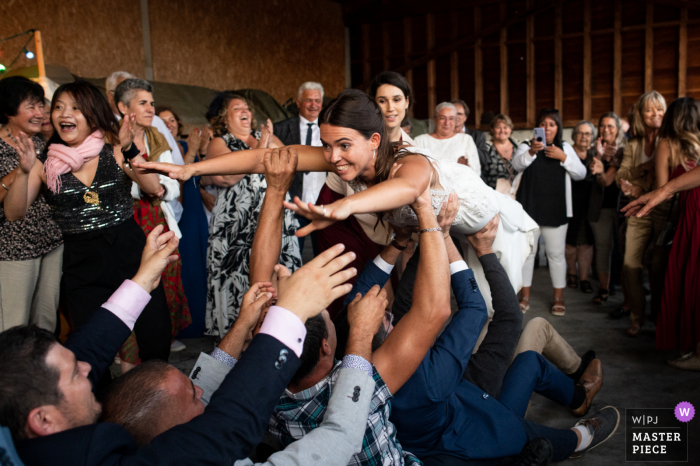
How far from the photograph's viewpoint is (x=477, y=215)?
2.24 meters

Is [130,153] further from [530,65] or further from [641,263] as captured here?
[530,65]

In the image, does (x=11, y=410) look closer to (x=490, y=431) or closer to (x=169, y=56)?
(x=490, y=431)

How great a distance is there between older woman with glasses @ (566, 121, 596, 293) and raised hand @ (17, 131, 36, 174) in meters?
4.04

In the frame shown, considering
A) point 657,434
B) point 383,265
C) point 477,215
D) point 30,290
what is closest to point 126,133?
point 30,290

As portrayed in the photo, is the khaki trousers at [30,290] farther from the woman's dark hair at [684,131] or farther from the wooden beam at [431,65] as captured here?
the wooden beam at [431,65]

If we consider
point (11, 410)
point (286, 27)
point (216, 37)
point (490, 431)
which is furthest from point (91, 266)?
point (286, 27)

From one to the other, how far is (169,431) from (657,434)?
78.7 inches

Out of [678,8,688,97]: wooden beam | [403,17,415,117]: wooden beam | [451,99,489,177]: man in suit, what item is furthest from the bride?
[403,17,415,117]: wooden beam

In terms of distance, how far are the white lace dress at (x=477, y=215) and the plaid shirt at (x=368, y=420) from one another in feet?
2.79

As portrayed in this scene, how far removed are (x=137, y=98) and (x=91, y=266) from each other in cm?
125

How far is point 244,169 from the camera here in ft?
7.08

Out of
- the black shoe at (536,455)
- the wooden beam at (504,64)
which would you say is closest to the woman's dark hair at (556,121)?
the black shoe at (536,455)

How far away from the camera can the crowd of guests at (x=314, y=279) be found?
1.00 m

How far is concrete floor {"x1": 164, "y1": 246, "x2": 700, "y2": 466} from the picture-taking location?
2215 mm
